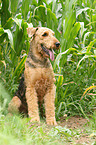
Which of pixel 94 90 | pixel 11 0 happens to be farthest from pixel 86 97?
pixel 11 0

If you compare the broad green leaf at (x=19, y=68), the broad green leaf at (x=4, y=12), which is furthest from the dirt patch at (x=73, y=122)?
the broad green leaf at (x=4, y=12)

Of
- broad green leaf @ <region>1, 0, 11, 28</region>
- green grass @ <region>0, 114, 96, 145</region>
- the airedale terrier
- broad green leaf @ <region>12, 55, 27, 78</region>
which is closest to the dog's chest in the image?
the airedale terrier

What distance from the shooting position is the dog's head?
2.79 meters

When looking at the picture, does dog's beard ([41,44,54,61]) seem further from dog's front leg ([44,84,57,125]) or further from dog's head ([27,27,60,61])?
dog's front leg ([44,84,57,125])

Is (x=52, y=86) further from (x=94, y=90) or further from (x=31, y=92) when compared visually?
(x=94, y=90)

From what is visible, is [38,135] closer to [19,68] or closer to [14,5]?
[19,68]

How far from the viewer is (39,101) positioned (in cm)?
321

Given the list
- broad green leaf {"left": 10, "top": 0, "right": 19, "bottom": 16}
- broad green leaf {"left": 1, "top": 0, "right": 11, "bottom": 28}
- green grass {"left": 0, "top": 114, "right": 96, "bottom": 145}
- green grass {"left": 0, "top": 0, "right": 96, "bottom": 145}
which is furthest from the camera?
broad green leaf {"left": 10, "top": 0, "right": 19, "bottom": 16}

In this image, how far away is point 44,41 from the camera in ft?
9.45

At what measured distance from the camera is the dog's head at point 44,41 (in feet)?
9.15

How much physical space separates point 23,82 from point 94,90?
1257mm

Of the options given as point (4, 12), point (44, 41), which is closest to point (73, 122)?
point (44, 41)

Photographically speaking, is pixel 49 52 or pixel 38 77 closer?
pixel 49 52

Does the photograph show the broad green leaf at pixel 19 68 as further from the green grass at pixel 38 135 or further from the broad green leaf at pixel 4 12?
the green grass at pixel 38 135
